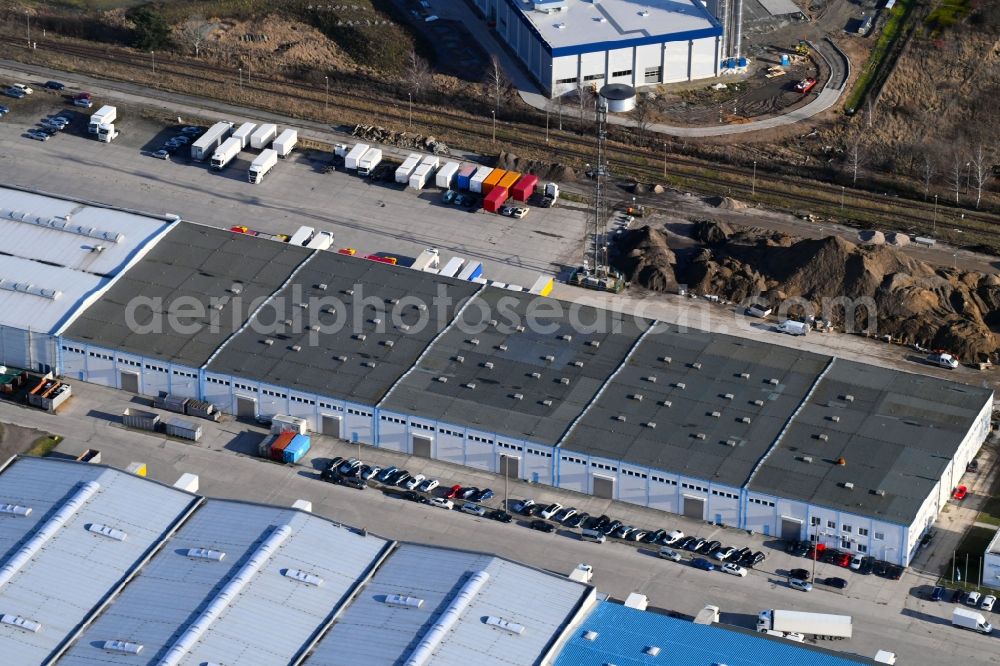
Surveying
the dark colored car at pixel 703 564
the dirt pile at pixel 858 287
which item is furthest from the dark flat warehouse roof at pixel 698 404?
the dirt pile at pixel 858 287

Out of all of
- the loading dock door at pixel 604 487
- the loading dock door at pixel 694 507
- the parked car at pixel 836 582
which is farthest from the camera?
the loading dock door at pixel 604 487

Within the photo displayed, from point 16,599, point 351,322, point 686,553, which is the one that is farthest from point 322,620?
point 351,322

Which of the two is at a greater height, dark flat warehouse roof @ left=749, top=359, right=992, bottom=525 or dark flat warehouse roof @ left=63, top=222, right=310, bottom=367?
dark flat warehouse roof @ left=63, top=222, right=310, bottom=367

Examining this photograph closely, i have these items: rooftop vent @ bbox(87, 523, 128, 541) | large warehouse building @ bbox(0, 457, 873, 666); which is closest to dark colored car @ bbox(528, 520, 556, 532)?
large warehouse building @ bbox(0, 457, 873, 666)

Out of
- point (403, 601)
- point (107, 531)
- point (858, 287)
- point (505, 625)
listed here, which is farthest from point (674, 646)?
point (858, 287)

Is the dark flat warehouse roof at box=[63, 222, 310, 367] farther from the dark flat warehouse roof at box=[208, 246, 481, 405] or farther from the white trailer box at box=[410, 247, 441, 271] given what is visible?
the white trailer box at box=[410, 247, 441, 271]

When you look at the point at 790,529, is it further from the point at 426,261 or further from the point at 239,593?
the point at 426,261

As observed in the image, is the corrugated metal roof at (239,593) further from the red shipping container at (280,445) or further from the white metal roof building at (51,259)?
the white metal roof building at (51,259)
